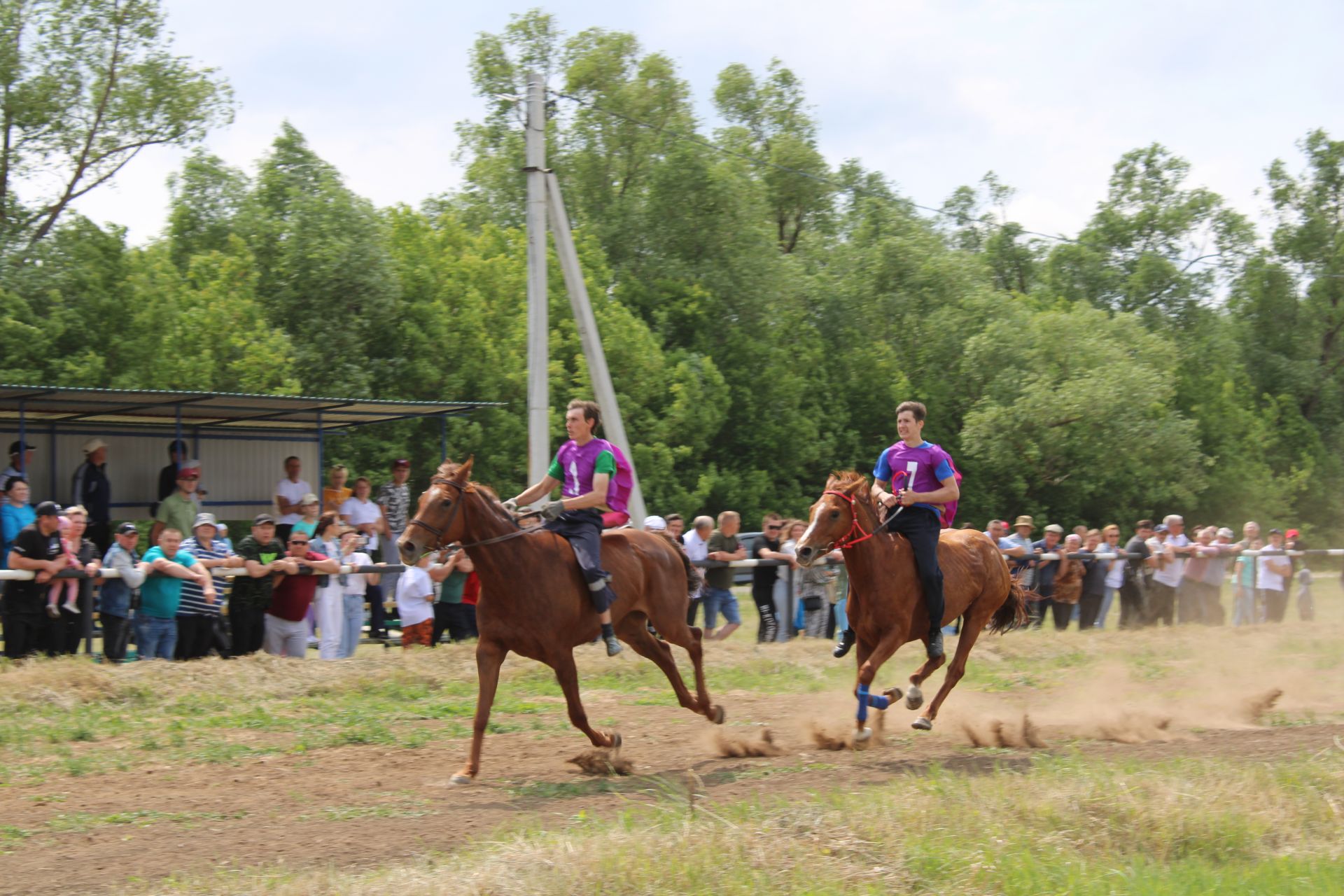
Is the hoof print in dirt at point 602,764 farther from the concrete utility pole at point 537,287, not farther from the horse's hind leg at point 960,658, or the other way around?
the concrete utility pole at point 537,287

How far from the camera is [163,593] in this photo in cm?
1262

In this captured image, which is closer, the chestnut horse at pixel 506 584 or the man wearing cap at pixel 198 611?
the chestnut horse at pixel 506 584

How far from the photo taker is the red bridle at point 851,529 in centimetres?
973

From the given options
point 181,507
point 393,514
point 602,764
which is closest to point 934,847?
point 602,764

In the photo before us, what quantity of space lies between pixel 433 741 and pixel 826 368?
3385 cm

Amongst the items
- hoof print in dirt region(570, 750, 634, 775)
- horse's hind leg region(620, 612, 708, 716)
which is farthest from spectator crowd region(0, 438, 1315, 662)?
hoof print in dirt region(570, 750, 634, 775)

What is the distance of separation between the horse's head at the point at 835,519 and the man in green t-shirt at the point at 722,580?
6.74 m

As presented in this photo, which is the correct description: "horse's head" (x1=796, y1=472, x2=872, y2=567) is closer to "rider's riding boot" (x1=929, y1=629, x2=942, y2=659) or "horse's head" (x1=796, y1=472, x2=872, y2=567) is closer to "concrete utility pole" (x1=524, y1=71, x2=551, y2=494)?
"rider's riding boot" (x1=929, y1=629, x2=942, y2=659)

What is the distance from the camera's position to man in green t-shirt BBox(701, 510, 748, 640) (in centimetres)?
1672

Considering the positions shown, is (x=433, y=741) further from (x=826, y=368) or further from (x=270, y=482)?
(x=826, y=368)

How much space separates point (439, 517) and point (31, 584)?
562cm

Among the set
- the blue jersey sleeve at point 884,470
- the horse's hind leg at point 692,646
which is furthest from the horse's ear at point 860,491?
the horse's hind leg at point 692,646

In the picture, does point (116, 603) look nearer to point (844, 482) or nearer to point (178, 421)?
point (178, 421)

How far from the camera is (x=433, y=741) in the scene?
10203 millimetres
